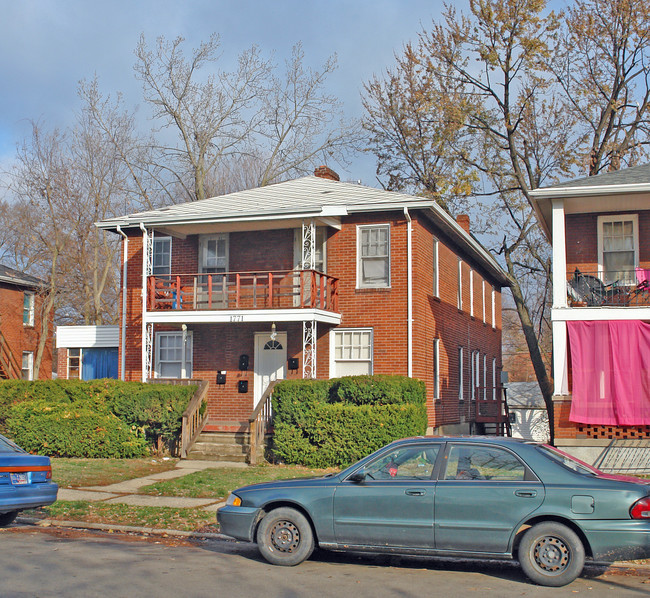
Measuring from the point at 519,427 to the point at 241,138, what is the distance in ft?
62.0

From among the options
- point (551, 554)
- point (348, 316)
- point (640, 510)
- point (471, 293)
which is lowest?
point (551, 554)

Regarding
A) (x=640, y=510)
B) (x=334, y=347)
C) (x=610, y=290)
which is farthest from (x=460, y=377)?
(x=640, y=510)

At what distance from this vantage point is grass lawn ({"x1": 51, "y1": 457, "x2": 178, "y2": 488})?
15281 millimetres

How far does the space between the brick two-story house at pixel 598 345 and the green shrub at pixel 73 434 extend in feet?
32.7

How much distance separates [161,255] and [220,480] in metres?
9.88

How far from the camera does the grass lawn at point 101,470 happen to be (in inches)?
602

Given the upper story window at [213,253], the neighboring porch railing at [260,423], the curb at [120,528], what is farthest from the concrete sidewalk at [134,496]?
the upper story window at [213,253]

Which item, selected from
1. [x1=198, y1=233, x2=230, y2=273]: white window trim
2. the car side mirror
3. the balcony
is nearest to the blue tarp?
[x1=198, y1=233, x2=230, y2=273]: white window trim

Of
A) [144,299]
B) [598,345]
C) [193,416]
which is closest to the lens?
[598,345]

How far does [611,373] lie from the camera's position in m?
16.4

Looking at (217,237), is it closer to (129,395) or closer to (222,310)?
(222,310)

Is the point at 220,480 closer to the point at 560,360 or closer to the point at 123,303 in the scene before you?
the point at 560,360

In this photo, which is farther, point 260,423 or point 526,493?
point 260,423

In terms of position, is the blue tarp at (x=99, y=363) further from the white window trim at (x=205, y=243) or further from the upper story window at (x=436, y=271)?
the upper story window at (x=436, y=271)
